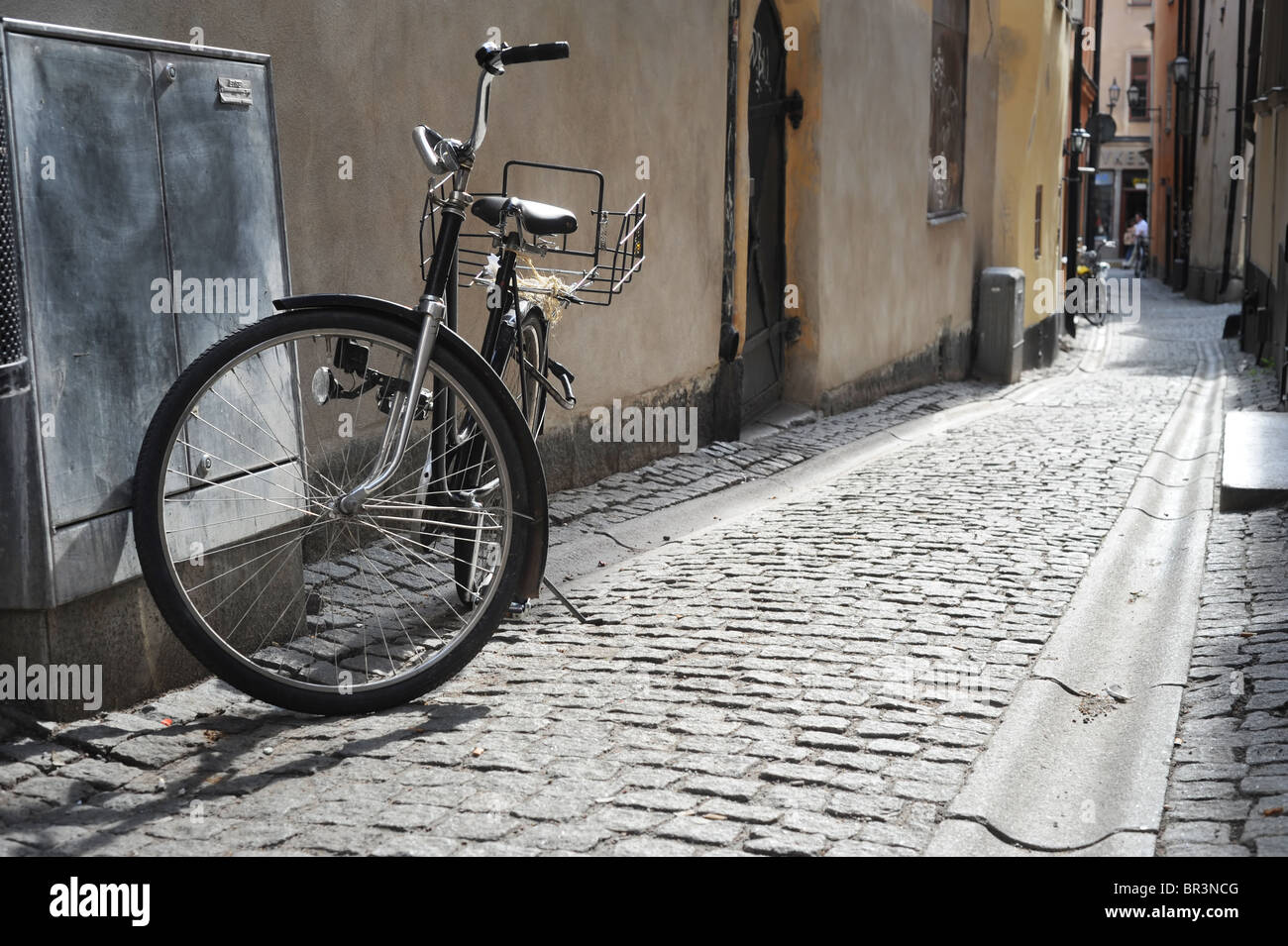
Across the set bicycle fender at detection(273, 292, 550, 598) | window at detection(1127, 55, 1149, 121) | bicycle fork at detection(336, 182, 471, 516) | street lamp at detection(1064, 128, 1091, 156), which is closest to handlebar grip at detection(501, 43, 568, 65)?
bicycle fork at detection(336, 182, 471, 516)

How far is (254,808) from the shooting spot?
2885 mm

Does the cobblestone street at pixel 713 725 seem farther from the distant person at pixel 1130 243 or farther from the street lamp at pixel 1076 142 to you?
the distant person at pixel 1130 243

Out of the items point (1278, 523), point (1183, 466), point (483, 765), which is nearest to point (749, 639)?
point (483, 765)

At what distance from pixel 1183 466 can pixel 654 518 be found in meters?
3.52

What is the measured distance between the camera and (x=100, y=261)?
3.21 m

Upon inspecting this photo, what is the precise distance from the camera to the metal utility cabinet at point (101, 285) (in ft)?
9.98

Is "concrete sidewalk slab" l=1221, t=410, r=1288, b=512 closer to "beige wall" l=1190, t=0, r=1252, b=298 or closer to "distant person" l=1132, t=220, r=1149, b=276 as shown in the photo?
"beige wall" l=1190, t=0, r=1252, b=298

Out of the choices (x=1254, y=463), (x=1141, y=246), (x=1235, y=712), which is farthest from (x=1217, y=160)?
(x=1235, y=712)
